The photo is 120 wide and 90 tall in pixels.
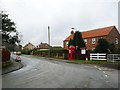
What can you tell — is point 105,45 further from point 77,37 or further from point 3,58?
point 3,58

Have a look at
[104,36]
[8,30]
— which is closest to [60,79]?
[8,30]

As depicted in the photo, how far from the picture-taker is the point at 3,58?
2342 cm

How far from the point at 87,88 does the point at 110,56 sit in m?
24.5

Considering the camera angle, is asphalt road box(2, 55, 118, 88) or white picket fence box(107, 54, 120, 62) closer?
asphalt road box(2, 55, 118, 88)

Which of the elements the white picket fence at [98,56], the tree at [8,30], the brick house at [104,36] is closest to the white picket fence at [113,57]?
the white picket fence at [98,56]

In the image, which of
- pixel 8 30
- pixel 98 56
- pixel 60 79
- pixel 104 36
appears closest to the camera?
pixel 60 79

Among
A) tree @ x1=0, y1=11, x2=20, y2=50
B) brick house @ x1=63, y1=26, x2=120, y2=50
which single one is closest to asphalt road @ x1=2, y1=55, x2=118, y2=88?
tree @ x1=0, y1=11, x2=20, y2=50

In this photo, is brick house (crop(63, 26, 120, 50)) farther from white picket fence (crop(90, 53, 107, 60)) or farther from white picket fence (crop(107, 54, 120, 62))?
white picket fence (crop(107, 54, 120, 62))

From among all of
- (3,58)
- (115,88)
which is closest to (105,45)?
(3,58)

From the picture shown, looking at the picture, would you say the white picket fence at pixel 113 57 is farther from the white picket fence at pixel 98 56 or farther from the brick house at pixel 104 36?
the brick house at pixel 104 36

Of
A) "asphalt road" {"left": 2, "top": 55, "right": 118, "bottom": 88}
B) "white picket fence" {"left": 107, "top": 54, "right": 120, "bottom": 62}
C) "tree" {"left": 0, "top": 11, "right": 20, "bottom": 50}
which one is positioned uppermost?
"tree" {"left": 0, "top": 11, "right": 20, "bottom": 50}

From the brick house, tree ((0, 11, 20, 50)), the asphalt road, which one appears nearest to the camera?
the asphalt road

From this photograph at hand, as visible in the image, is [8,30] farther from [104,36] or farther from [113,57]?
[104,36]

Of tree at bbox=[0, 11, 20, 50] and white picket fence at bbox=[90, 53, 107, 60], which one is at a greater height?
tree at bbox=[0, 11, 20, 50]
